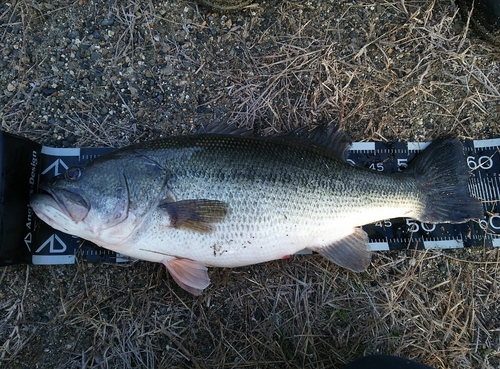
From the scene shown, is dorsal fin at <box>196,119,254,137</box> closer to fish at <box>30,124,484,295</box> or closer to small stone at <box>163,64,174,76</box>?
fish at <box>30,124,484,295</box>

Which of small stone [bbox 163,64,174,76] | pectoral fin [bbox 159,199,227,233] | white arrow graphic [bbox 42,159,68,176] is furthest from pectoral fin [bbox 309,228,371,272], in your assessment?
white arrow graphic [bbox 42,159,68,176]

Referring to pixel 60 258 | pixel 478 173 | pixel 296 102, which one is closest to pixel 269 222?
pixel 296 102

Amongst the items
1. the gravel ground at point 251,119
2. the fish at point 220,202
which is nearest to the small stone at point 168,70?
the gravel ground at point 251,119

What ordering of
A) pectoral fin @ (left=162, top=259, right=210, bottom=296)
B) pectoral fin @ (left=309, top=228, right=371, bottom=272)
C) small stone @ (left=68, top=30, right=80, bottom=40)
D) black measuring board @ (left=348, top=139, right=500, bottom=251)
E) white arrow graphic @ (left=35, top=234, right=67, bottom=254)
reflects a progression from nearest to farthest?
1. pectoral fin @ (left=162, top=259, right=210, bottom=296)
2. pectoral fin @ (left=309, top=228, right=371, bottom=272)
3. white arrow graphic @ (left=35, top=234, right=67, bottom=254)
4. black measuring board @ (left=348, top=139, right=500, bottom=251)
5. small stone @ (left=68, top=30, right=80, bottom=40)

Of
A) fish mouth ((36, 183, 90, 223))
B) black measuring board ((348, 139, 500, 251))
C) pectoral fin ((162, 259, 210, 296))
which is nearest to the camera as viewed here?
fish mouth ((36, 183, 90, 223))

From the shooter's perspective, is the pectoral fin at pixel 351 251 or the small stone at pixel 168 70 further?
the small stone at pixel 168 70

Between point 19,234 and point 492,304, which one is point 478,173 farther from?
point 19,234

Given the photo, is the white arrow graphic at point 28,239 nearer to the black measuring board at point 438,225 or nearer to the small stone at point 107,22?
the small stone at point 107,22
